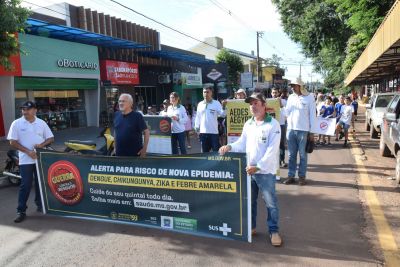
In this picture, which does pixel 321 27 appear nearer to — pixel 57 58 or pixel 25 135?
pixel 57 58

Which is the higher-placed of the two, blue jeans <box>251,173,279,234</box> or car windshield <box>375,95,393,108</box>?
car windshield <box>375,95,393,108</box>

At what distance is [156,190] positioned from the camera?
15.6ft

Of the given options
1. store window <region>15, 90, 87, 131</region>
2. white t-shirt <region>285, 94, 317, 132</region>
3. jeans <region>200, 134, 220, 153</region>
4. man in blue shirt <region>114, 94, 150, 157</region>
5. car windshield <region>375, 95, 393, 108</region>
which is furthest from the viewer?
store window <region>15, 90, 87, 131</region>

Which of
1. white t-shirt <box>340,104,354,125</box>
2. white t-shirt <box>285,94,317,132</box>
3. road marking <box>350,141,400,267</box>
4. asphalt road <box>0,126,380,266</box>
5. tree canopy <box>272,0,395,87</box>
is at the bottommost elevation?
asphalt road <box>0,126,380,266</box>

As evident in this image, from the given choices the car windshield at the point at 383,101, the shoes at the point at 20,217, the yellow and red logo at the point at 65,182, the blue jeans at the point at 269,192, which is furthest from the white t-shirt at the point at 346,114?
the shoes at the point at 20,217

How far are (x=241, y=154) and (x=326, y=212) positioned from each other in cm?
212

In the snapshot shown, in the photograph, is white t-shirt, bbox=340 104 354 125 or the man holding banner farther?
white t-shirt, bbox=340 104 354 125

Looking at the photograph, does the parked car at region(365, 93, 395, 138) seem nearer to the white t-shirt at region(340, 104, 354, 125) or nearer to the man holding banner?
the white t-shirt at region(340, 104, 354, 125)

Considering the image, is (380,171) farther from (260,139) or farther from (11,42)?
(11,42)

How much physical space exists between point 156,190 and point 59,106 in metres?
15.8

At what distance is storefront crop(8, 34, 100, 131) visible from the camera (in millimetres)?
16250

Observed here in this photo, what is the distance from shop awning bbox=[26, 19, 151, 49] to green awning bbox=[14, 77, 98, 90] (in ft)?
6.80

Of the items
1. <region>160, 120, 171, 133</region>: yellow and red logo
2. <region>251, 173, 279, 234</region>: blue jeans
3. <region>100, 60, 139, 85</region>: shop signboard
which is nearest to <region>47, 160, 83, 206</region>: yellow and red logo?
<region>251, 173, 279, 234</region>: blue jeans

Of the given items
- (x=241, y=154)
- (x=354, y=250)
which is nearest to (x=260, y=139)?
(x=241, y=154)
